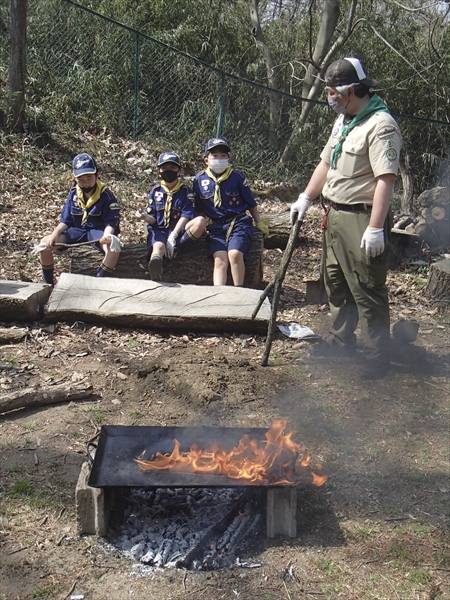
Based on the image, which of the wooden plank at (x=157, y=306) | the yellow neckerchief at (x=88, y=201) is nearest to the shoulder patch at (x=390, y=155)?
the wooden plank at (x=157, y=306)

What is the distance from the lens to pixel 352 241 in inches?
179

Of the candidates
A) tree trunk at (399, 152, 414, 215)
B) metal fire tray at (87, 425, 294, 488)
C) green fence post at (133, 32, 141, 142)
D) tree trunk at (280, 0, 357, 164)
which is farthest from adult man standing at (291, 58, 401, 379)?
green fence post at (133, 32, 141, 142)

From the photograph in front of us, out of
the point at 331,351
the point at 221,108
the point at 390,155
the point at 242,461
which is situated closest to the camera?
the point at 242,461

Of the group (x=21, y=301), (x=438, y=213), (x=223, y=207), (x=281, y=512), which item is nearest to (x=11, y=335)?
(x=21, y=301)

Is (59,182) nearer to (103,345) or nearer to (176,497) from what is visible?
(103,345)

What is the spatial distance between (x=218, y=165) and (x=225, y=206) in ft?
1.37

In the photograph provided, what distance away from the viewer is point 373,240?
4.28 m

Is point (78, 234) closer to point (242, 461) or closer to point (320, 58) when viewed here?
point (242, 461)

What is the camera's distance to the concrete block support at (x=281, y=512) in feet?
9.61

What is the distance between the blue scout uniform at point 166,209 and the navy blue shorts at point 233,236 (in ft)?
0.91

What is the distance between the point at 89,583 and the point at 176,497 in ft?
2.16

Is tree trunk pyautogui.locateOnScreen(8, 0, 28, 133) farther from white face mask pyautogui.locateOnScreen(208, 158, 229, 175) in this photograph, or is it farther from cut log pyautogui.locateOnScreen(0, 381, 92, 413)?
cut log pyautogui.locateOnScreen(0, 381, 92, 413)

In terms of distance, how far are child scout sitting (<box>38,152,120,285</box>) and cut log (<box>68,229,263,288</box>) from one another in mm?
118

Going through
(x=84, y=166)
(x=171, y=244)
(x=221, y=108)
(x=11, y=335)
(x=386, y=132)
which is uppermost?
(x=221, y=108)
